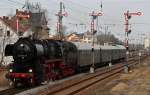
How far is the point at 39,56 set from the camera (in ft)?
109

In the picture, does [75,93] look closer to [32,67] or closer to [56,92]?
[56,92]

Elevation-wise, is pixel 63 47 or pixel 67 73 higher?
pixel 63 47

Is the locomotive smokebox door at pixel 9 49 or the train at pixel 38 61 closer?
the train at pixel 38 61

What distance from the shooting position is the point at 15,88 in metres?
31.6

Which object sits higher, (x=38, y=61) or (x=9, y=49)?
(x=9, y=49)

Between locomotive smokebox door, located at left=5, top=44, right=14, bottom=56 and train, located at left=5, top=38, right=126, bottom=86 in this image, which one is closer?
train, located at left=5, top=38, right=126, bottom=86

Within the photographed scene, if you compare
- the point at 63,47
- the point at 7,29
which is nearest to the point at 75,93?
the point at 63,47

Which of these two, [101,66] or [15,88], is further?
[101,66]

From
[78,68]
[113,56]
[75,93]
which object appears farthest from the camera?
[113,56]

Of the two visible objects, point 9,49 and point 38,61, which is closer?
point 38,61

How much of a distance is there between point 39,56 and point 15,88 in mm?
3334

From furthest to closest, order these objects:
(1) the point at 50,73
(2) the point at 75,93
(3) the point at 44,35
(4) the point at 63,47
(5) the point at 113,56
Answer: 1. (3) the point at 44,35
2. (5) the point at 113,56
3. (4) the point at 63,47
4. (1) the point at 50,73
5. (2) the point at 75,93

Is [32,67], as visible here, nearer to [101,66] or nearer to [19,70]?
[19,70]

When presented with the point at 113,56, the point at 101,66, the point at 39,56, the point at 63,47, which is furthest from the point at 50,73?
the point at 113,56
